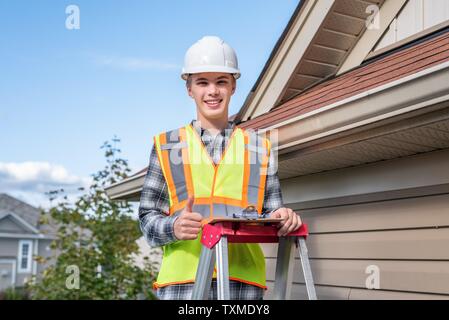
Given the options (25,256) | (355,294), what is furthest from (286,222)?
(25,256)

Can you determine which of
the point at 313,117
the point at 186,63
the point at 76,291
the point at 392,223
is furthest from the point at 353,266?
the point at 76,291

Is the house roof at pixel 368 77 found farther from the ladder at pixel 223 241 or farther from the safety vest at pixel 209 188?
the ladder at pixel 223 241

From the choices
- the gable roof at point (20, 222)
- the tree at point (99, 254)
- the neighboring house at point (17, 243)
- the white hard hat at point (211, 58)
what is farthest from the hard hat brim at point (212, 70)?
the gable roof at point (20, 222)

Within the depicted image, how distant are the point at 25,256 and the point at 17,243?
821mm

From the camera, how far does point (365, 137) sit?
335 centimetres

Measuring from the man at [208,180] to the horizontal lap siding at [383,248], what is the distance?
1298 mm

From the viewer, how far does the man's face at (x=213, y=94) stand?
2.65 meters

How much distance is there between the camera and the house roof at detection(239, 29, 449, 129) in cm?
345

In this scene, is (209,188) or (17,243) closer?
(209,188)

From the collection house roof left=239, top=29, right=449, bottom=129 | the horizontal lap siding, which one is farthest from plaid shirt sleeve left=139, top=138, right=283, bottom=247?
the horizontal lap siding

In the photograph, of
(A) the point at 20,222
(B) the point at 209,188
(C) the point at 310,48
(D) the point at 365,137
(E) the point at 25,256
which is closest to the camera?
(B) the point at 209,188

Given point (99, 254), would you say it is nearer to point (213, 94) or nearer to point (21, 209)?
point (213, 94)
